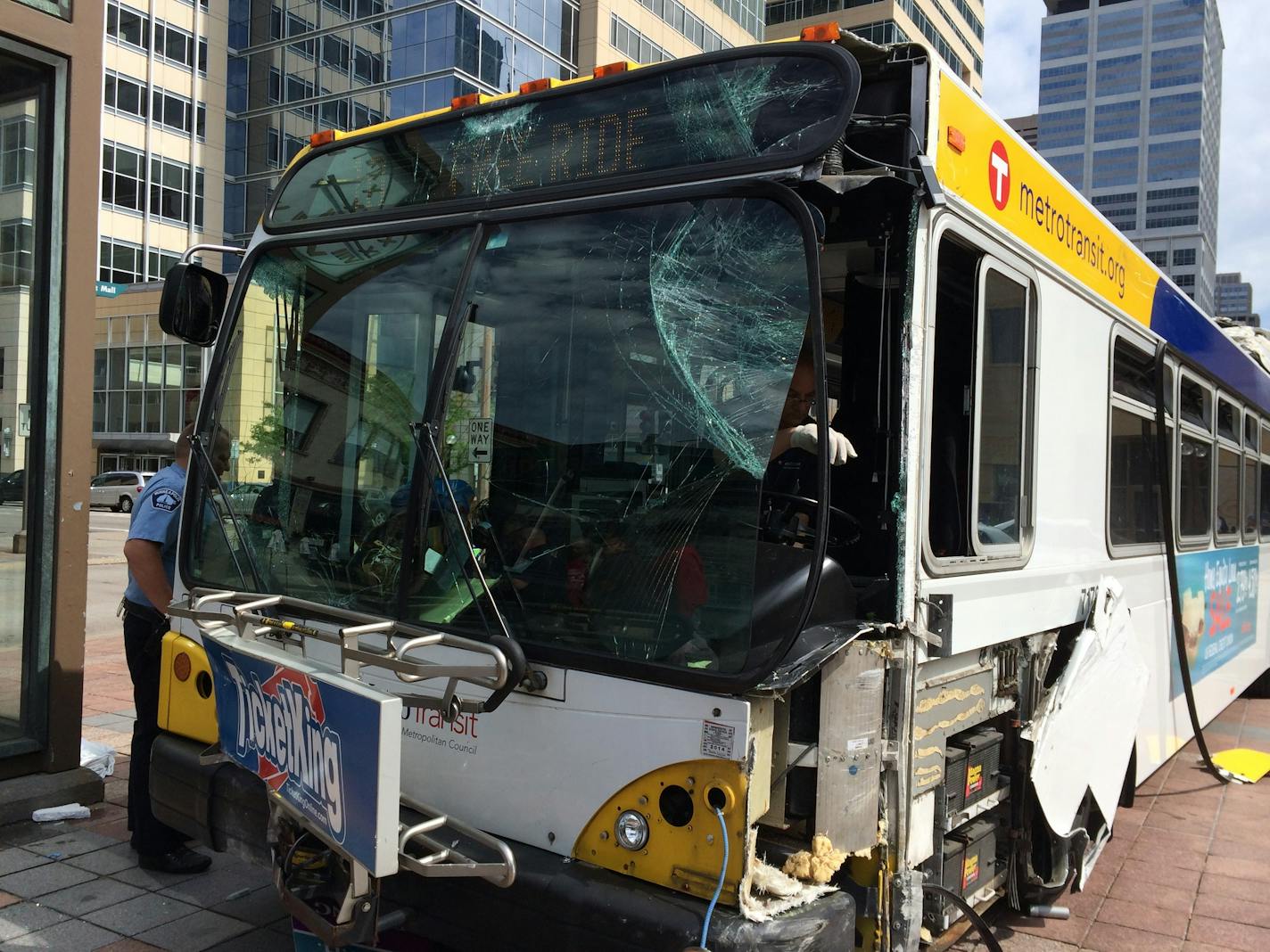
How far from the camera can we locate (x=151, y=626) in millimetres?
4820

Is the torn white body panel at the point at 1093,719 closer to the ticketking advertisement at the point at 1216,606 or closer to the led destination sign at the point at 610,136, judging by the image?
the ticketking advertisement at the point at 1216,606

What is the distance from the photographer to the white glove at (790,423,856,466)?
3100 millimetres

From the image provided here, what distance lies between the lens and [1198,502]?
21.2ft

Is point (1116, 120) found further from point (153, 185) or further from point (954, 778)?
point (954, 778)

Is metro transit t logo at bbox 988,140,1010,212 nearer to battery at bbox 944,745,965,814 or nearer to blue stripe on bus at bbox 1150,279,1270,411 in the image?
battery at bbox 944,745,965,814

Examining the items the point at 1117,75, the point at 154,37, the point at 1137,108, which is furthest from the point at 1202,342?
the point at 1117,75

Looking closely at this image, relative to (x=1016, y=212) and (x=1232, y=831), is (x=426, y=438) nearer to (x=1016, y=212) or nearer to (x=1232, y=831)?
(x=1016, y=212)

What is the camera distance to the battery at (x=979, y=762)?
3.62 metres

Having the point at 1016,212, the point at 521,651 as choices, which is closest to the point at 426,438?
the point at 521,651

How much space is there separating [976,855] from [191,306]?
11.4 feet

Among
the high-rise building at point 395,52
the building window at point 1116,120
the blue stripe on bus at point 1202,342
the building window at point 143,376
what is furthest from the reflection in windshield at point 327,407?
the building window at point 1116,120

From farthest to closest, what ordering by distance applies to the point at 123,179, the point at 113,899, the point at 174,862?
1. the point at 123,179
2. the point at 174,862
3. the point at 113,899

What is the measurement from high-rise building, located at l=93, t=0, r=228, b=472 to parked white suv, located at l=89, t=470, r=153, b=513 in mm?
3594

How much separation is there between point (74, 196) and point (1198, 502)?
6.35m
